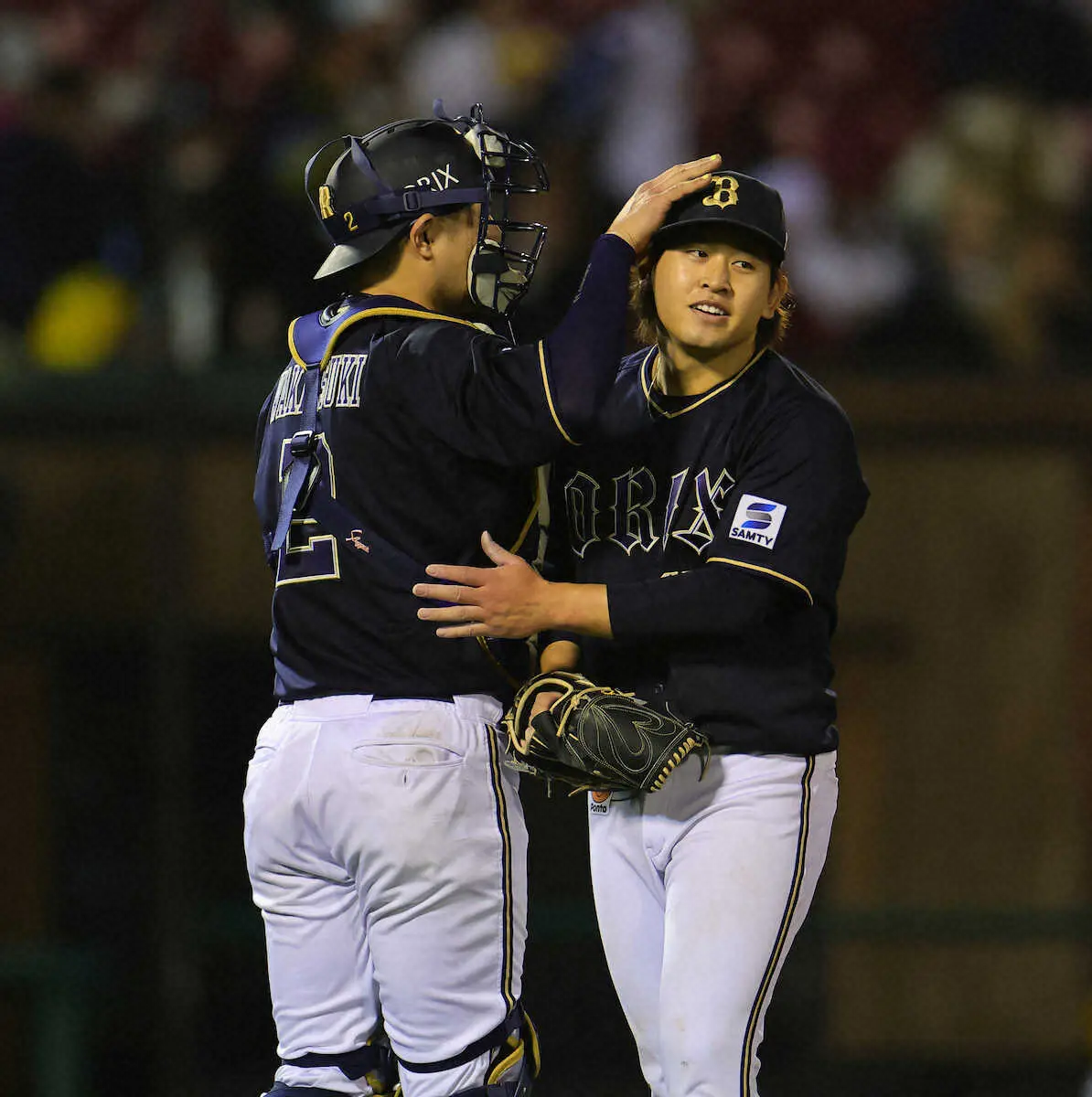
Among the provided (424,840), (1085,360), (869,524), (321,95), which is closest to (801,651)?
(424,840)

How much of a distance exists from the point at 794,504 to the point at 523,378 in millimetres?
454

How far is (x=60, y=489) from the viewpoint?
5.51 meters

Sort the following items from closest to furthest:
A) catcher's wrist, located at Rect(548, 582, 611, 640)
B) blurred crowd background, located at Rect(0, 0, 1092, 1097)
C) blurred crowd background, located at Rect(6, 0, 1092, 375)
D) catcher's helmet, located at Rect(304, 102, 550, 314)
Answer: catcher's wrist, located at Rect(548, 582, 611, 640)
catcher's helmet, located at Rect(304, 102, 550, 314)
blurred crowd background, located at Rect(0, 0, 1092, 1097)
blurred crowd background, located at Rect(6, 0, 1092, 375)

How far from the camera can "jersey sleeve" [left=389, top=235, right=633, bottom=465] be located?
228 cm

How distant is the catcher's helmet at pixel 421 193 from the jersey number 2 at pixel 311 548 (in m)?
0.32

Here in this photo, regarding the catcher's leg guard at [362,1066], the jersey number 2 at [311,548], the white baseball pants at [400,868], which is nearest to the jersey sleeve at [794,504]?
the white baseball pants at [400,868]

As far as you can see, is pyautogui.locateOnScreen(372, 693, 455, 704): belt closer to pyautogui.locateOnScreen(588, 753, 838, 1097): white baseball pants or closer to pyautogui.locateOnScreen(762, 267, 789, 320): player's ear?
pyautogui.locateOnScreen(588, 753, 838, 1097): white baseball pants

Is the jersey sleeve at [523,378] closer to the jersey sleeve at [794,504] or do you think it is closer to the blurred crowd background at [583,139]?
the jersey sleeve at [794,504]

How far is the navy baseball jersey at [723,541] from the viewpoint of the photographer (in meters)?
2.40

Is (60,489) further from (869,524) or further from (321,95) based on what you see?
(869,524)

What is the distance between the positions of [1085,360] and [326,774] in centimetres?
404

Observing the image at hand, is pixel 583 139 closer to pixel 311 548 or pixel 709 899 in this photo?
pixel 311 548

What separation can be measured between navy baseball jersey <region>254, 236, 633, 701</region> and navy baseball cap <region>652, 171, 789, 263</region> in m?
0.15

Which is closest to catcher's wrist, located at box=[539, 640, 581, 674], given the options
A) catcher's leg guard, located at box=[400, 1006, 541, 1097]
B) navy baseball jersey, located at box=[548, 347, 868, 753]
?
navy baseball jersey, located at box=[548, 347, 868, 753]
